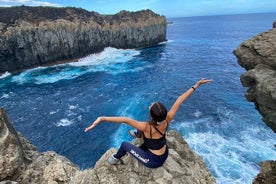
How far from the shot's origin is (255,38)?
16250 mm

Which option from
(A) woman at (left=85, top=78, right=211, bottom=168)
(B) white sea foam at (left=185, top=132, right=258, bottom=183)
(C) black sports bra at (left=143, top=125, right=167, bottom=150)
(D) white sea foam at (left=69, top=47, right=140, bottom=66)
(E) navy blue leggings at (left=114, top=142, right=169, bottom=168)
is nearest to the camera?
(A) woman at (left=85, top=78, right=211, bottom=168)

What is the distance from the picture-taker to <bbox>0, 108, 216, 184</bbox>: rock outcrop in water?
9.16 metres

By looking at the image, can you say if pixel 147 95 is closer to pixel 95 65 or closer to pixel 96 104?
pixel 96 104

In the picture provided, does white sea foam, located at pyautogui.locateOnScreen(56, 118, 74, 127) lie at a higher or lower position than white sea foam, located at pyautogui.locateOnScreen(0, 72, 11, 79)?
lower

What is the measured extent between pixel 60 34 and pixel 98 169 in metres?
80.0

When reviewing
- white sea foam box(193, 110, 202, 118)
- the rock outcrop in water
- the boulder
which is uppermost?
the rock outcrop in water

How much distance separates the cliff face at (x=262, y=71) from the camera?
13.9 m

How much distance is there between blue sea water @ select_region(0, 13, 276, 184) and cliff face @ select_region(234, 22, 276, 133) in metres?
12.1

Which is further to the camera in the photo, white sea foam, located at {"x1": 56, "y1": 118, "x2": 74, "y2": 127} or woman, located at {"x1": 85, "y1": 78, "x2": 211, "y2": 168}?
white sea foam, located at {"x1": 56, "y1": 118, "x2": 74, "y2": 127}

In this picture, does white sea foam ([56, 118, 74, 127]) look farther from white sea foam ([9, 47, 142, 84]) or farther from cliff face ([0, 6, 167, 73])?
cliff face ([0, 6, 167, 73])

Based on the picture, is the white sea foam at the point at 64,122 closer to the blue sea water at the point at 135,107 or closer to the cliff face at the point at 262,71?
the blue sea water at the point at 135,107

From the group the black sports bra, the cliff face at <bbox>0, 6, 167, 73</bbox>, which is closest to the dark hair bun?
the black sports bra

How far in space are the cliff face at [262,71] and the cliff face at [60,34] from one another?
73400 millimetres

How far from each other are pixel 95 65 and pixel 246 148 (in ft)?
188
